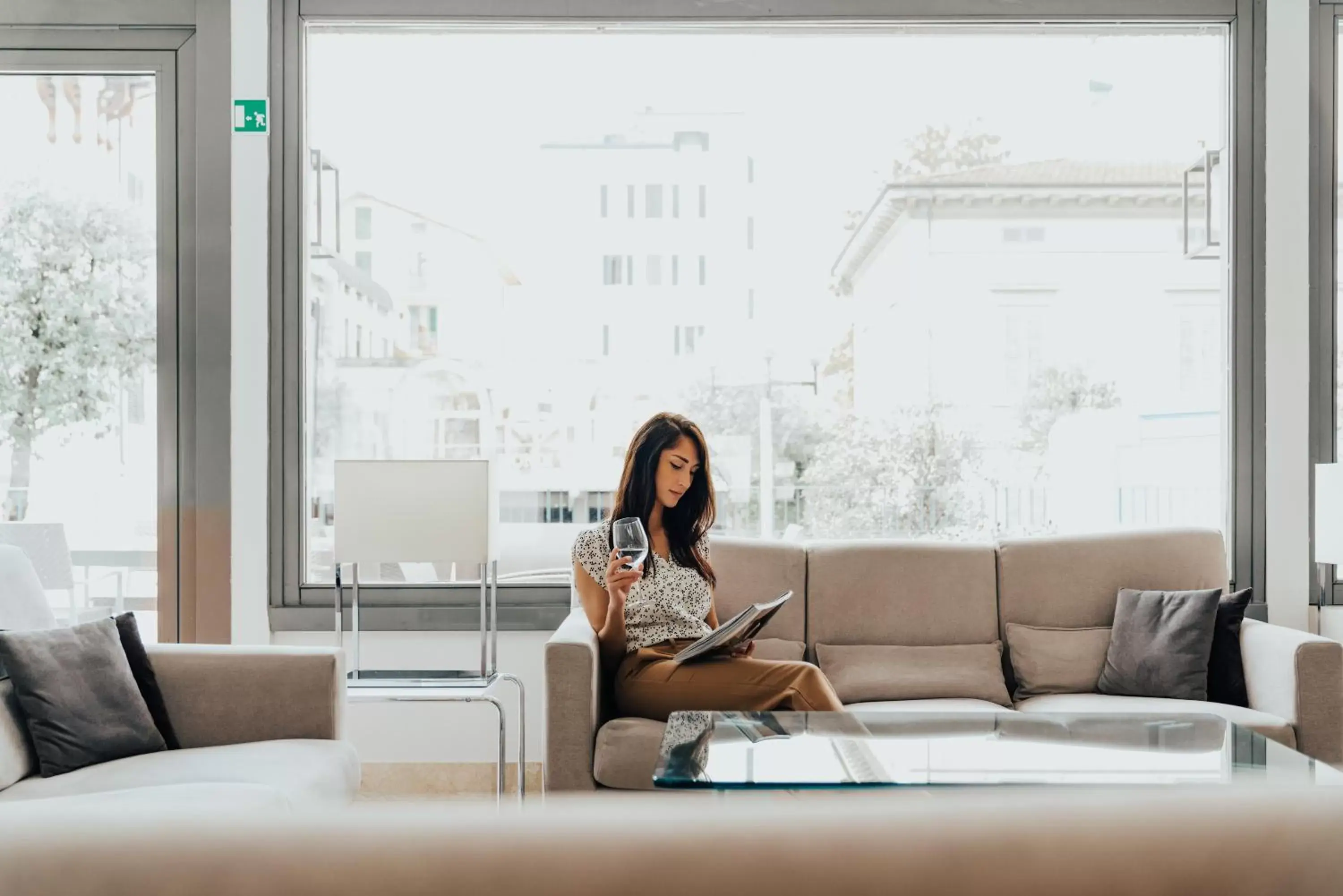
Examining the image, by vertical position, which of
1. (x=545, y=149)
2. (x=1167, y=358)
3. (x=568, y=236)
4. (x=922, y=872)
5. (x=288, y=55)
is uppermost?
(x=288, y=55)

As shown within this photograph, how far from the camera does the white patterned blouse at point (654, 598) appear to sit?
10.4 feet

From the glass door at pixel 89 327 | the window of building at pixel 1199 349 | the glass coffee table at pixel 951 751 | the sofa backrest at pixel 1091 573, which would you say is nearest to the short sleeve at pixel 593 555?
the glass coffee table at pixel 951 751

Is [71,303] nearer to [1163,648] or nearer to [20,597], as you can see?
[20,597]

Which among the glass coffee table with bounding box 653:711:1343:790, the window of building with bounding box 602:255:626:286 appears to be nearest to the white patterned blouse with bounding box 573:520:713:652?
the glass coffee table with bounding box 653:711:1343:790

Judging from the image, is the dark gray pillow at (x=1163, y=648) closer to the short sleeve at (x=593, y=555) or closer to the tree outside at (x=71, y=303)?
the short sleeve at (x=593, y=555)

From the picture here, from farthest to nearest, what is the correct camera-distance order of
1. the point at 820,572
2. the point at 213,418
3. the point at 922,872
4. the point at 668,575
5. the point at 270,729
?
the point at 213,418 < the point at 820,572 < the point at 668,575 < the point at 270,729 < the point at 922,872

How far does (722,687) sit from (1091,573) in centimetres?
138

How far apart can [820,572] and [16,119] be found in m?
3.38

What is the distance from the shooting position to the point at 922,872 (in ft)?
1.25

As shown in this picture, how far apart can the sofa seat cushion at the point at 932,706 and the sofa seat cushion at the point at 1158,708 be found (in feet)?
0.36

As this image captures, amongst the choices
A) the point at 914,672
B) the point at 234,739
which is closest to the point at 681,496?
the point at 914,672

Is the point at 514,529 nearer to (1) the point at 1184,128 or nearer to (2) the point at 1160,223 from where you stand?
(2) the point at 1160,223

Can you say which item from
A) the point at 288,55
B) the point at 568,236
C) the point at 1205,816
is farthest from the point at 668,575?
the point at 1205,816

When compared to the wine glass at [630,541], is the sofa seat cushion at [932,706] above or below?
below
